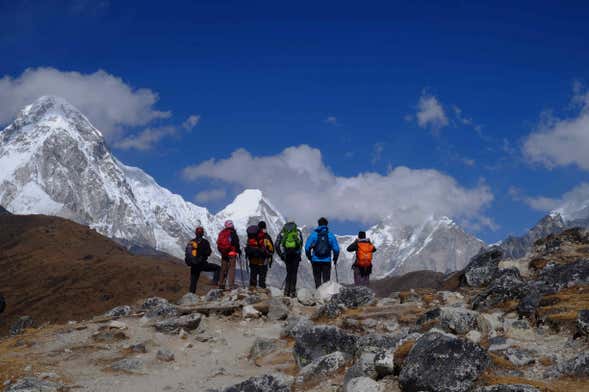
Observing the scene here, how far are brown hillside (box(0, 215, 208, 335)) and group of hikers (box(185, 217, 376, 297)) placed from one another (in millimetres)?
44970

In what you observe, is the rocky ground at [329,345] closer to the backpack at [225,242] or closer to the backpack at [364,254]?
the backpack at [364,254]

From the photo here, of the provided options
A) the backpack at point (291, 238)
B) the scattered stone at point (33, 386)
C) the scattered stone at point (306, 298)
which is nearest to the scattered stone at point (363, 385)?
the scattered stone at point (33, 386)

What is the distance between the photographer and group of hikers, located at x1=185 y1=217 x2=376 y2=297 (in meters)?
21.3

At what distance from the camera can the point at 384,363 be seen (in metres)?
10.0

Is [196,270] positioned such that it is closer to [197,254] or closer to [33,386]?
[197,254]

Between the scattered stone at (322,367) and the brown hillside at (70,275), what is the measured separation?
56.8 metres

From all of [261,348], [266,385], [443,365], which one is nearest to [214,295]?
[261,348]

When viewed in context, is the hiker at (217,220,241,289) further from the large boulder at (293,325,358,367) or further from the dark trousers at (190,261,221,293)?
the large boulder at (293,325,358,367)

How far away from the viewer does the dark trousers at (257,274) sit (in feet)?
75.7

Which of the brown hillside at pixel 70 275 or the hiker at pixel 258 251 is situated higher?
the brown hillside at pixel 70 275

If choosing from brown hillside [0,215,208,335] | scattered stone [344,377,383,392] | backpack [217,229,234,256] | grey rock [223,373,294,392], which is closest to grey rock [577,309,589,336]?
scattered stone [344,377,383,392]

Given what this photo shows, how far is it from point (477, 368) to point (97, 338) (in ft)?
34.9

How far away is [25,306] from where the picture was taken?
97.4 m

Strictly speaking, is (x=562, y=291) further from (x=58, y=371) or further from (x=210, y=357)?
(x=58, y=371)
